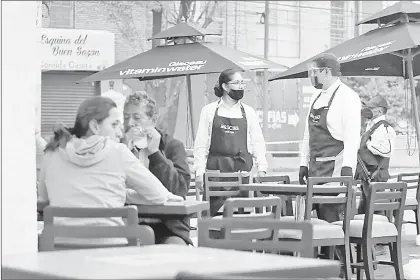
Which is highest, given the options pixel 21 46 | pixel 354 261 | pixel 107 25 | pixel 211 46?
pixel 107 25

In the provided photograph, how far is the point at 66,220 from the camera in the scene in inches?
218

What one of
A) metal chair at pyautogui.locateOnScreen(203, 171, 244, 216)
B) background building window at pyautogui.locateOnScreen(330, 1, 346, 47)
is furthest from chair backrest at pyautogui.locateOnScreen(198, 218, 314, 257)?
background building window at pyautogui.locateOnScreen(330, 1, 346, 47)

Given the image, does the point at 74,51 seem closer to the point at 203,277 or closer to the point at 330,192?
the point at 330,192

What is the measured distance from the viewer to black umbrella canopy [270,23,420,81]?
1029 cm

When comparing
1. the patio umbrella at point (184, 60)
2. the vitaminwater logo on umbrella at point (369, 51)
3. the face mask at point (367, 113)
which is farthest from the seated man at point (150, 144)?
the face mask at point (367, 113)

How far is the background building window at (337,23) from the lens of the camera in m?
36.6

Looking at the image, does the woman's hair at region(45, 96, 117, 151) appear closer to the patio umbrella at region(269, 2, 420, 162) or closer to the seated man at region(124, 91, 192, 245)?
the seated man at region(124, 91, 192, 245)

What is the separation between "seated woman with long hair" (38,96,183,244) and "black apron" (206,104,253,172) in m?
4.13

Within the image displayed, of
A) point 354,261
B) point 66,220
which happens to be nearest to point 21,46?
point 66,220

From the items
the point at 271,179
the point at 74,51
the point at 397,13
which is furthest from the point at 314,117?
the point at 74,51

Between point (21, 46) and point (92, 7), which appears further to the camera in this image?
point (92, 7)

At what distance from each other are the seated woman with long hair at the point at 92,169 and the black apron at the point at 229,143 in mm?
4132

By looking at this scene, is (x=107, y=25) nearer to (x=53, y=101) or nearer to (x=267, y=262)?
(x=53, y=101)

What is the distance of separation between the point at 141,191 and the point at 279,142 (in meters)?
24.6
